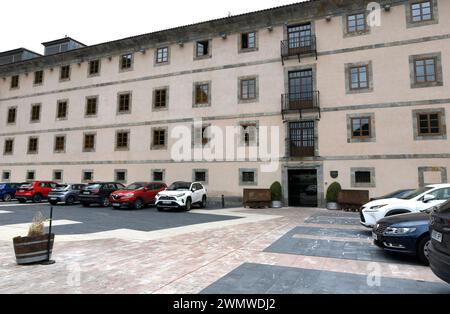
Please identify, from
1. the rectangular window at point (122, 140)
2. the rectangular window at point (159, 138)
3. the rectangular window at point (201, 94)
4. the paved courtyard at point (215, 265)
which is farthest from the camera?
the rectangular window at point (122, 140)

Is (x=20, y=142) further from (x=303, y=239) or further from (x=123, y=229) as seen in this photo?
(x=303, y=239)

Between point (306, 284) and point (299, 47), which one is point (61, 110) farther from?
point (306, 284)

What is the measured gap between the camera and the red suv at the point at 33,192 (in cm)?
1988

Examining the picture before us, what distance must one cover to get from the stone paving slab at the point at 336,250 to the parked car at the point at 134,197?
35.1 ft

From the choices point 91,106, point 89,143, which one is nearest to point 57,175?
point 89,143

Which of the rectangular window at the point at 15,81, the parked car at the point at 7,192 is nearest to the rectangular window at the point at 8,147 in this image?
the rectangular window at the point at 15,81

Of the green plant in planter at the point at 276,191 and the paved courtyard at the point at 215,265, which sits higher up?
the green plant in planter at the point at 276,191

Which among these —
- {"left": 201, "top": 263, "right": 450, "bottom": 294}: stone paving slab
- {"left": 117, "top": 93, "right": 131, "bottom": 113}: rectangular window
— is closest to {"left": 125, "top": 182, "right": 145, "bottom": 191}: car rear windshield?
{"left": 117, "top": 93, "right": 131, "bottom": 113}: rectangular window

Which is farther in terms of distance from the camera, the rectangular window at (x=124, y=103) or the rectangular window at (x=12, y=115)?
the rectangular window at (x=12, y=115)

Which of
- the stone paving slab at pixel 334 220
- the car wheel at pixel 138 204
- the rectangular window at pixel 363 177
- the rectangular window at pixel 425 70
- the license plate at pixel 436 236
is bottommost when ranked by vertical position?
the stone paving slab at pixel 334 220

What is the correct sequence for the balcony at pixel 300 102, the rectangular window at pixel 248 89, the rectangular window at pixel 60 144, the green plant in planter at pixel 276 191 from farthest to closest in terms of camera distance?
the rectangular window at pixel 60 144 < the rectangular window at pixel 248 89 < the balcony at pixel 300 102 < the green plant in planter at pixel 276 191

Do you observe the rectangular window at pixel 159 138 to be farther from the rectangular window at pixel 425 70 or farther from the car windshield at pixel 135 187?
the rectangular window at pixel 425 70

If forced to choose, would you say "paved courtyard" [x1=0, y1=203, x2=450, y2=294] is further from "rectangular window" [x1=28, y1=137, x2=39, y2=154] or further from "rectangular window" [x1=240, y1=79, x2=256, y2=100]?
"rectangular window" [x1=28, y1=137, x2=39, y2=154]

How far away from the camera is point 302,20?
1973cm
